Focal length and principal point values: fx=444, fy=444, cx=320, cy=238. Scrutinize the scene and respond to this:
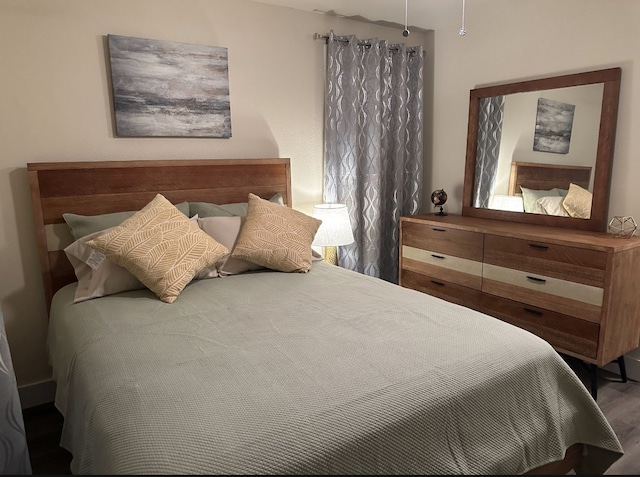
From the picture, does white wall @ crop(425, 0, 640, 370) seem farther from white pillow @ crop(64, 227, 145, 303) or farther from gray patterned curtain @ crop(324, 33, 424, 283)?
white pillow @ crop(64, 227, 145, 303)

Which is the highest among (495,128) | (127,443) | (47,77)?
(47,77)

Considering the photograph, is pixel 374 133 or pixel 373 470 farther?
pixel 374 133

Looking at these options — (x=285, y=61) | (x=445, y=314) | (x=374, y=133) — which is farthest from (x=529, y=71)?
(x=445, y=314)

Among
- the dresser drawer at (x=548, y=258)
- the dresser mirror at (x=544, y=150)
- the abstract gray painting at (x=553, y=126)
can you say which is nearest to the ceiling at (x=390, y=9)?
the dresser mirror at (x=544, y=150)

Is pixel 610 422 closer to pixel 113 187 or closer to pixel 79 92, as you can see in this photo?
pixel 113 187

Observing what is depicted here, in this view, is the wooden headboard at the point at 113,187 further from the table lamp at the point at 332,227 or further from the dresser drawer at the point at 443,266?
the dresser drawer at the point at 443,266

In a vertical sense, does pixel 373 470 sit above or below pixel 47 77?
below

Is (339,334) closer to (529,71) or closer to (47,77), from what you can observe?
(47,77)

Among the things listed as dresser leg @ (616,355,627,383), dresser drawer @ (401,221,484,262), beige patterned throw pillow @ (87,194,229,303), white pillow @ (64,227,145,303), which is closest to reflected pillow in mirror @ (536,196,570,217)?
dresser drawer @ (401,221,484,262)

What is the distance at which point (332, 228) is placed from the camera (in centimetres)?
308

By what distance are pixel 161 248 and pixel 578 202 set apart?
8.20 ft

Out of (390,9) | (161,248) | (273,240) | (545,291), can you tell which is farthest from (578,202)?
(161,248)

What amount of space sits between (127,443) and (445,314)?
124cm

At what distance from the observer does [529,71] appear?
3029 mm
